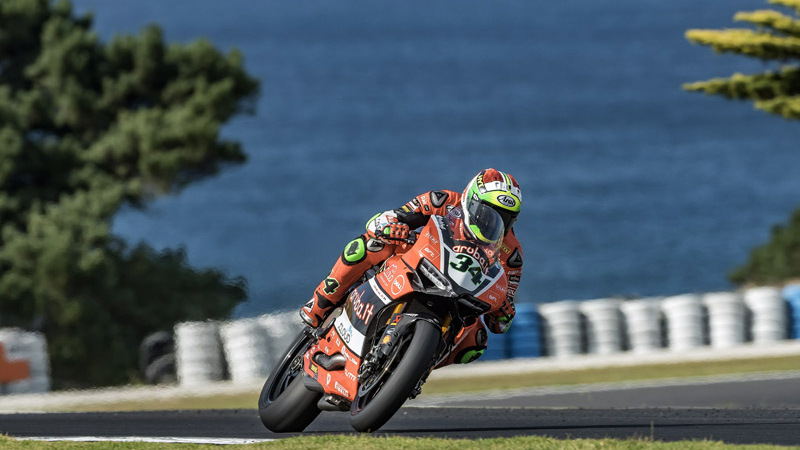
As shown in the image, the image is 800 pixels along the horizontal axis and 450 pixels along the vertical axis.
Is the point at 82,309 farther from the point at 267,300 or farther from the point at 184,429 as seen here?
the point at 267,300

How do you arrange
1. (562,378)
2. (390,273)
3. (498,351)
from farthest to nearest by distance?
1. (498,351)
2. (562,378)
3. (390,273)

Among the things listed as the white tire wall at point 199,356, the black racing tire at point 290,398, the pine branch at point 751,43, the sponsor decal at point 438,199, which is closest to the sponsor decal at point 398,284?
the sponsor decal at point 438,199

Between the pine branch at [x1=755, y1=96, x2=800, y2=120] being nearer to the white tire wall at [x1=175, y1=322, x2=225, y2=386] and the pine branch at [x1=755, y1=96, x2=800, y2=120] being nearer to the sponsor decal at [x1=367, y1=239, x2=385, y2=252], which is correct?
the white tire wall at [x1=175, y1=322, x2=225, y2=386]

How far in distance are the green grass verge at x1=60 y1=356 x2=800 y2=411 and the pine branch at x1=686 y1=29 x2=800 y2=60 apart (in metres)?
6.88

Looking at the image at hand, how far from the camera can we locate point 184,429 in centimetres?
991

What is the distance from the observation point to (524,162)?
95.9m

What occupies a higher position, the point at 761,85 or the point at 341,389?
the point at 761,85

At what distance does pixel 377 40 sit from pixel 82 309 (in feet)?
536

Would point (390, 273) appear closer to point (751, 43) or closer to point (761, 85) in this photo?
point (751, 43)

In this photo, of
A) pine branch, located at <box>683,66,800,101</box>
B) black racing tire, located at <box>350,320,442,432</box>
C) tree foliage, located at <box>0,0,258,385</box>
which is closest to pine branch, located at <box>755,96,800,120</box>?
pine branch, located at <box>683,66,800,101</box>

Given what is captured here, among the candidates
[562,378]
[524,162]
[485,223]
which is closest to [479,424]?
[485,223]

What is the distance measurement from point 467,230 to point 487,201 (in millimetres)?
252

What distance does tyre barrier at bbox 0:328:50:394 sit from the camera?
680 inches

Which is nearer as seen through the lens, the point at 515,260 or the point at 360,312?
the point at 360,312
